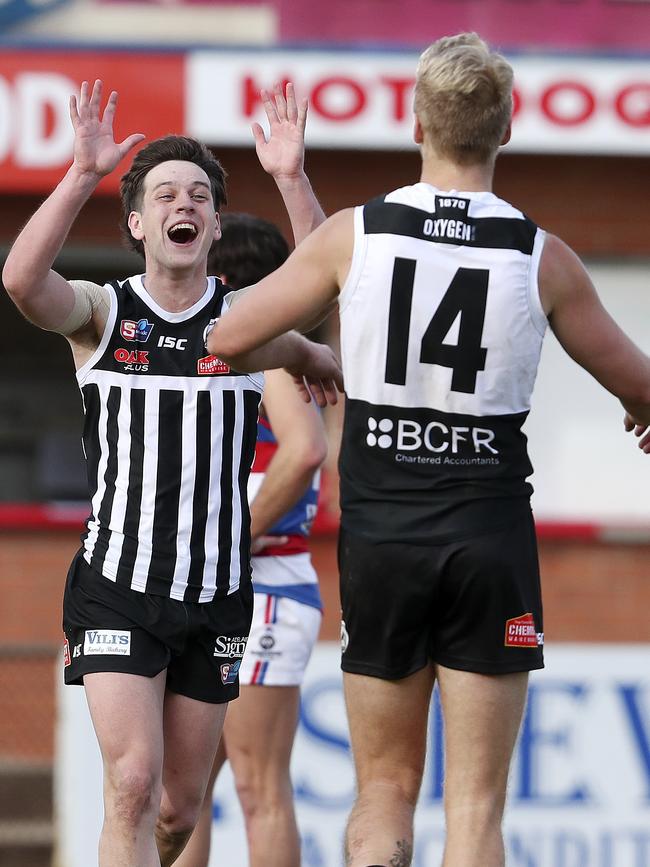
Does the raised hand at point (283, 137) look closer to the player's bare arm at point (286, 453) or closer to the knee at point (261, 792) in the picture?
the player's bare arm at point (286, 453)

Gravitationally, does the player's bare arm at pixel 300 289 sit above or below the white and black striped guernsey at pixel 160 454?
above

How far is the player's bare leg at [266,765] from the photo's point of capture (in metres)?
4.95

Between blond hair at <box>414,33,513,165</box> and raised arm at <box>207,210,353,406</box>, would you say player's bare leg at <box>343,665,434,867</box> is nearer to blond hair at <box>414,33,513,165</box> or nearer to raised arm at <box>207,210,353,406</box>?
raised arm at <box>207,210,353,406</box>

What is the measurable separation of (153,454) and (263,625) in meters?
1.16

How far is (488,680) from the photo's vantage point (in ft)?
11.7

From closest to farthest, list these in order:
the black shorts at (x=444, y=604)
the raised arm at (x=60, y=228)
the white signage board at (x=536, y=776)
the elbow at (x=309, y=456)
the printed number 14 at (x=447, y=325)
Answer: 1. the printed number 14 at (x=447, y=325)
2. the black shorts at (x=444, y=604)
3. the raised arm at (x=60, y=228)
4. the elbow at (x=309, y=456)
5. the white signage board at (x=536, y=776)

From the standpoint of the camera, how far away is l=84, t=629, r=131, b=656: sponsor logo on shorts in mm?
3977

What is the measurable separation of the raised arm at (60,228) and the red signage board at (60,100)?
6526 mm

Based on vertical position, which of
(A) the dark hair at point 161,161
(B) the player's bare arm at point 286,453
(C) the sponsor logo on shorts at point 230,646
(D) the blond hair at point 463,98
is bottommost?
(C) the sponsor logo on shorts at point 230,646

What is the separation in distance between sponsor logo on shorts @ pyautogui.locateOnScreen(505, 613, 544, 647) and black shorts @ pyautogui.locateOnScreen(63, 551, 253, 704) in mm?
933

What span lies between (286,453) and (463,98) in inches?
68.0

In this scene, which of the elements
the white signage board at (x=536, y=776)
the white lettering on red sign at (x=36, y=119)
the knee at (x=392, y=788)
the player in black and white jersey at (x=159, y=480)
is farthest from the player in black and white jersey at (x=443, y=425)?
the white lettering on red sign at (x=36, y=119)

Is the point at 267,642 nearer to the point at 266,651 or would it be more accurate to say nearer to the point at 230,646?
the point at 266,651

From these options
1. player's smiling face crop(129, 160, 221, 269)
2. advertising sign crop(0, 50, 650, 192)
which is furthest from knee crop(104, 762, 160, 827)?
advertising sign crop(0, 50, 650, 192)
